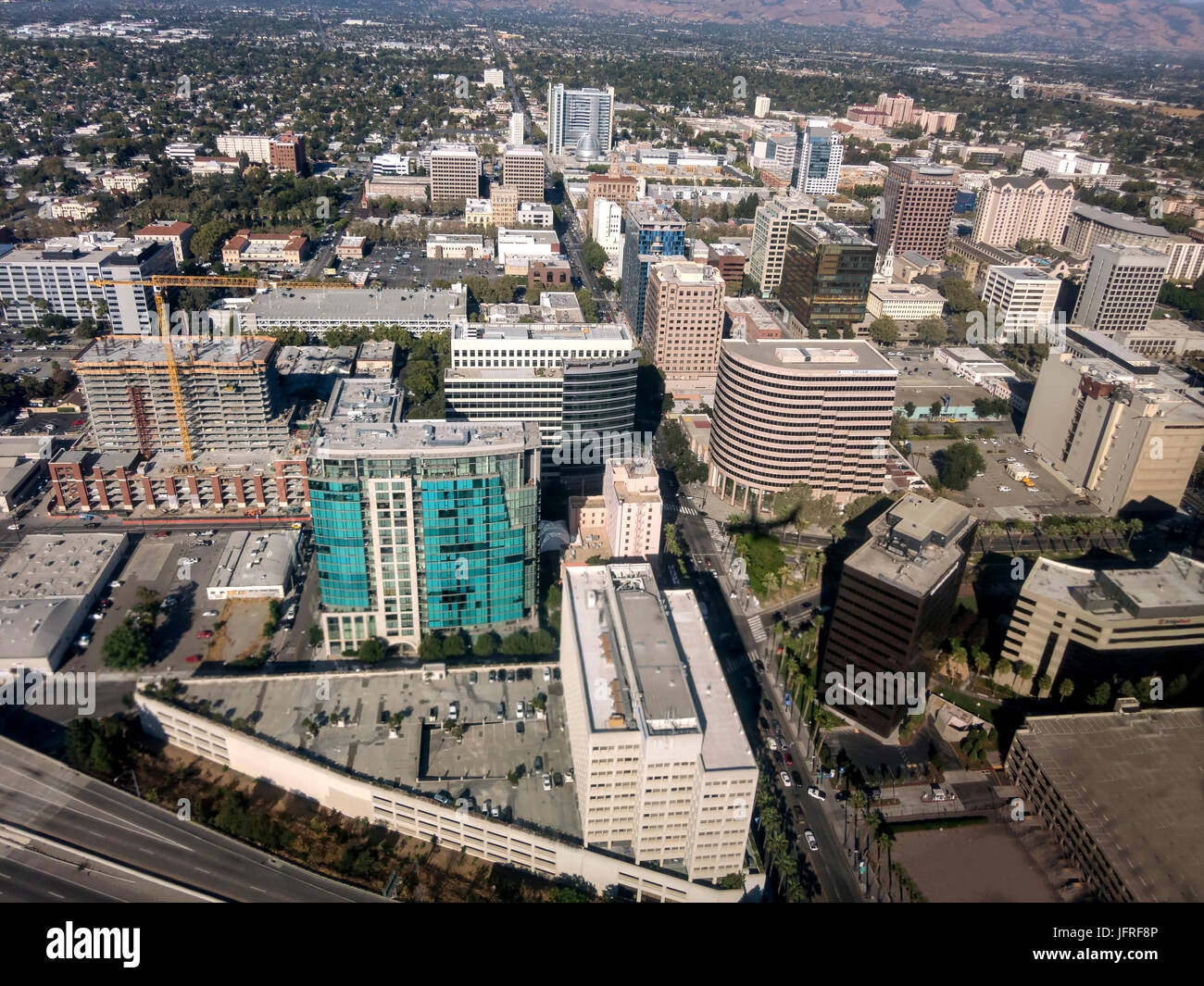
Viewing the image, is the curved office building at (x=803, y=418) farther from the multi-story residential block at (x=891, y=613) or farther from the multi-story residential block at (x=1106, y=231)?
the multi-story residential block at (x=1106, y=231)

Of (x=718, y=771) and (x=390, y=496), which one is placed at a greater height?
(x=390, y=496)

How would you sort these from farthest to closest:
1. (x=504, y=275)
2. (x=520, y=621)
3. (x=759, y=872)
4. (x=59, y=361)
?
(x=504, y=275)
(x=59, y=361)
(x=520, y=621)
(x=759, y=872)

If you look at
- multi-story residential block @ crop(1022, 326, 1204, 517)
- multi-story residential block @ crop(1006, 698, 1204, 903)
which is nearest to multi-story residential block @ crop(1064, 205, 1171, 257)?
multi-story residential block @ crop(1022, 326, 1204, 517)

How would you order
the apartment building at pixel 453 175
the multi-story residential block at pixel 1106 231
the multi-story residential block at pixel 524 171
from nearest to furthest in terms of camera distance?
the multi-story residential block at pixel 1106 231
the multi-story residential block at pixel 524 171
the apartment building at pixel 453 175

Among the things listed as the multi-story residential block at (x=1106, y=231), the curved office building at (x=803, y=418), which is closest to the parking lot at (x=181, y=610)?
the curved office building at (x=803, y=418)

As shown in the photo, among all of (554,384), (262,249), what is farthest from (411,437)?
(262,249)
